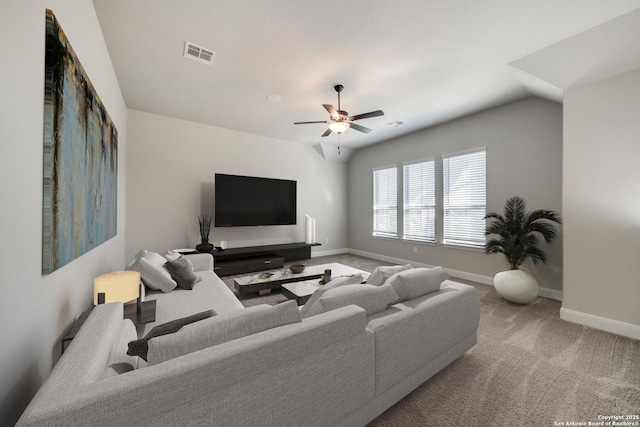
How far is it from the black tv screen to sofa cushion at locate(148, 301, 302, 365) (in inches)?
158

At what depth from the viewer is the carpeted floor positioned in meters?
1.55

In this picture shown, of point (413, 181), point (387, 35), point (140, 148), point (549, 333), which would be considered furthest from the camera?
point (413, 181)

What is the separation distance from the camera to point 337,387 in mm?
1236

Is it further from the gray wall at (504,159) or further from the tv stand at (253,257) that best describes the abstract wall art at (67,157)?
the gray wall at (504,159)

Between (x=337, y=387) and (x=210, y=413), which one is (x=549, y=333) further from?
(x=210, y=413)

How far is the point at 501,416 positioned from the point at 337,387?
1.14 meters

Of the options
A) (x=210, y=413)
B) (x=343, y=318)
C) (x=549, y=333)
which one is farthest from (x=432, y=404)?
(x=549, y=333)

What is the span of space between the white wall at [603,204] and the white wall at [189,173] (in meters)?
4.78

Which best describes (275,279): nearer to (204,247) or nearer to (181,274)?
(181,274)

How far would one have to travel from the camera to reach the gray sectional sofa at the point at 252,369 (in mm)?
770

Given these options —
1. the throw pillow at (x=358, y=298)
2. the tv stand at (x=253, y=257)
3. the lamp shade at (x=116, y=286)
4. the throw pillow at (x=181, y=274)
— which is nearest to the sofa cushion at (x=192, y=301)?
the throw pillow at (x=181, y=274)

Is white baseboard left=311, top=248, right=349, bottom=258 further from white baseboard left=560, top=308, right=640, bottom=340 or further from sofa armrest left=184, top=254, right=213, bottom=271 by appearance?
white baseboard left=560, top=308, right=640, bottom=340

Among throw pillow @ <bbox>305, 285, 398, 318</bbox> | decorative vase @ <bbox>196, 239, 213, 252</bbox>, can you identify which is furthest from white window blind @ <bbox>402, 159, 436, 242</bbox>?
decorative vase @ <bbox>196, 239, 213, 252</bbox>

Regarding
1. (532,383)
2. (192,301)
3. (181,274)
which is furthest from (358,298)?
(181,274)
